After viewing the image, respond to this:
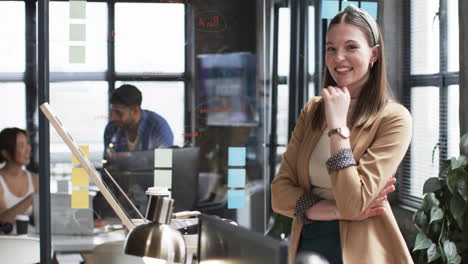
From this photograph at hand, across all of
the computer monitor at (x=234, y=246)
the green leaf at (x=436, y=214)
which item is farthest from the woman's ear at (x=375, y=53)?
the green leaf at (x=436, y=214)

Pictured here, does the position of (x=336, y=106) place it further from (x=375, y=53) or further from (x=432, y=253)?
(x=432, y=253)

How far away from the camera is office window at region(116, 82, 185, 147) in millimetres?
4316

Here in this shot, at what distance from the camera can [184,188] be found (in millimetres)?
4352

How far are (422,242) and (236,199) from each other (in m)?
1.18

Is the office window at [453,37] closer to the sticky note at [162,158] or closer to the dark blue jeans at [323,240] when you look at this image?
the sticky note at [162,158]

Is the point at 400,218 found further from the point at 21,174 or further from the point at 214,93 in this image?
the point at 21,174

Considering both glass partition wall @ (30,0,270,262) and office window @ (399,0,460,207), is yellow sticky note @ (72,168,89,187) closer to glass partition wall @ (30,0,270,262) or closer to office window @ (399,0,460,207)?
glass partition wall @ (30,0,270,262)

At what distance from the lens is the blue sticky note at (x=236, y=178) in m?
4.41

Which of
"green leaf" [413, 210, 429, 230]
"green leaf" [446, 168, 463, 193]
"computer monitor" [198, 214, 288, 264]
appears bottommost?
"green leaf" [413, 210, 429, 230]

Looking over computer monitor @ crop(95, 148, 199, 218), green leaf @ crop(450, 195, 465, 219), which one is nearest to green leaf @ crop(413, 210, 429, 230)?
green leaf @ crop(450, 195, 465, 219)

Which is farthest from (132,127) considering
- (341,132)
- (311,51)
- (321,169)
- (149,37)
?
(341,132)

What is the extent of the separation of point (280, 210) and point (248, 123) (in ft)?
6.37

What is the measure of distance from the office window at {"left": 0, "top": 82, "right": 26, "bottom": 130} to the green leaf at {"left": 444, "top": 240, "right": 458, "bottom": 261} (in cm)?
223

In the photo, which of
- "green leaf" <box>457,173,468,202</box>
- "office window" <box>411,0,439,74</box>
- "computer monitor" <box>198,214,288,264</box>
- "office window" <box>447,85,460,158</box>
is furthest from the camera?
"office window" <box>411,0,439,74</box>
